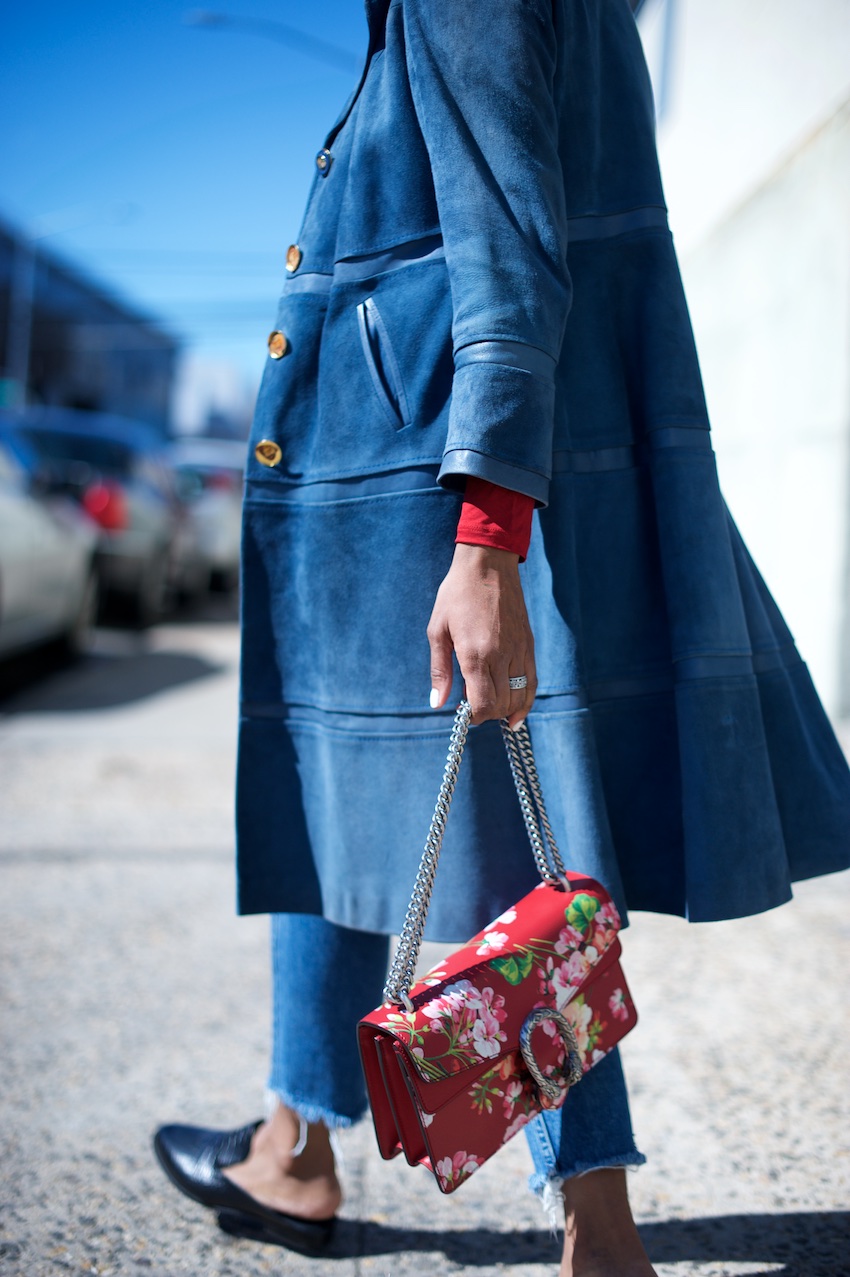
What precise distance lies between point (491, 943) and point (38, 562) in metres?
5.70

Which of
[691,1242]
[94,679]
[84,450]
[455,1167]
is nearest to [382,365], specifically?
[455,1167]

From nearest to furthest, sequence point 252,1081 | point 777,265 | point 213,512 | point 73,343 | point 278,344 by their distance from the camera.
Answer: point 278,344 → point 252,1081 → point 777,265 → point 213,512 → point 73,343

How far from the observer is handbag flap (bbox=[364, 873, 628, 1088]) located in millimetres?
1143

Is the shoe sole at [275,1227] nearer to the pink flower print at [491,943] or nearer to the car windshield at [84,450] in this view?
the pink flower print at [491,943]

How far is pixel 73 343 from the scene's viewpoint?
41.1m

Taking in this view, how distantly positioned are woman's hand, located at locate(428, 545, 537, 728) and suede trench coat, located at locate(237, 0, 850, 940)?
0.09 meters

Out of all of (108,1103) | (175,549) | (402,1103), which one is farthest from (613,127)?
(175,549)

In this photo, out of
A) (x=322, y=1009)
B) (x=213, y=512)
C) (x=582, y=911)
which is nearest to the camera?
(x=582, y=911)

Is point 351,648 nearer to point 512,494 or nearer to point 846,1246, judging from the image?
point 512,494

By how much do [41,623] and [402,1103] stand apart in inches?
235

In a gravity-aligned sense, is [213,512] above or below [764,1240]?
above

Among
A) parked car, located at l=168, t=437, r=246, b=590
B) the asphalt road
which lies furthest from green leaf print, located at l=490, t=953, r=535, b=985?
parked car, located at l=168, t=437, r=246, b=590

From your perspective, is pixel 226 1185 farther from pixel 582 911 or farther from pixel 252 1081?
pixel 582 911

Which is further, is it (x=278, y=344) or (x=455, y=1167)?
(x=278, y=344)
